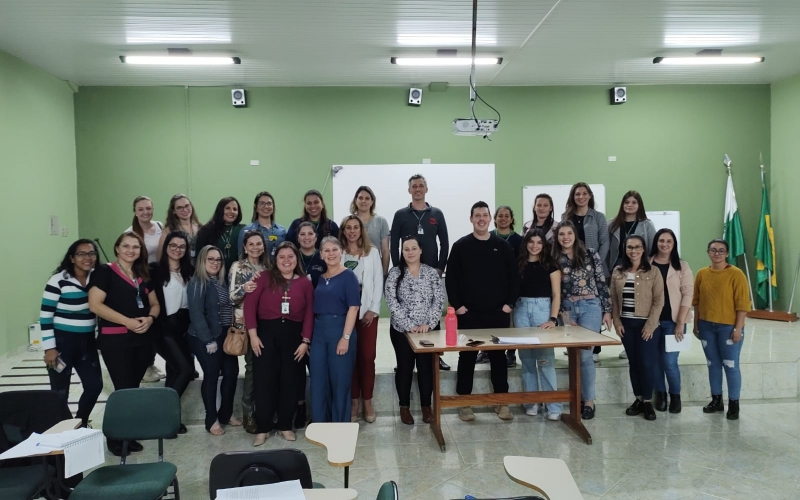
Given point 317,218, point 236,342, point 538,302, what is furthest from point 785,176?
point 236,342

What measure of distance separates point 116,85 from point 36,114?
1.26m

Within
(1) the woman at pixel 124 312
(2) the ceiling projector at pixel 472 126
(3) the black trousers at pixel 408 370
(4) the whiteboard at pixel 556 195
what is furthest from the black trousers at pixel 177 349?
(4) the whiteboard at pixel 556 195

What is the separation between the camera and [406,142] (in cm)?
805

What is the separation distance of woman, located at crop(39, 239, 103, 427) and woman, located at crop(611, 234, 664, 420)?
4053 mm

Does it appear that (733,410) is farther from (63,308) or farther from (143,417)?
(63,308)

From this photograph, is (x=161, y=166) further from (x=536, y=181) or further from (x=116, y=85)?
(x=536, y=181)

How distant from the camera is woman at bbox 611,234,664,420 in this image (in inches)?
173

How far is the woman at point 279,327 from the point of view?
3910 mm

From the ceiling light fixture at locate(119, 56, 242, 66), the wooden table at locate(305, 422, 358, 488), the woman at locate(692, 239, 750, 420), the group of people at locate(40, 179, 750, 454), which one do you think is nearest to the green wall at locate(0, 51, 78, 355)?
the ceiling light fixture at locate(119, 56, 242, 66)

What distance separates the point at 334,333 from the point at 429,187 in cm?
443

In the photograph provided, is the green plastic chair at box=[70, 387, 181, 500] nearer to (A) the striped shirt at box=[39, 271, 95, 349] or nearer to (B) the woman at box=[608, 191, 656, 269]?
(A) the striped shirt at box=[39, 271, 95, 349]

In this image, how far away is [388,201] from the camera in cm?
802

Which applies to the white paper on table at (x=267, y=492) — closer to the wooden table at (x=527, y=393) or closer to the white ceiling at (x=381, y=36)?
the wooden table at (x=527, y=393)

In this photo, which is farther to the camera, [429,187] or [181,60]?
[429,187]
